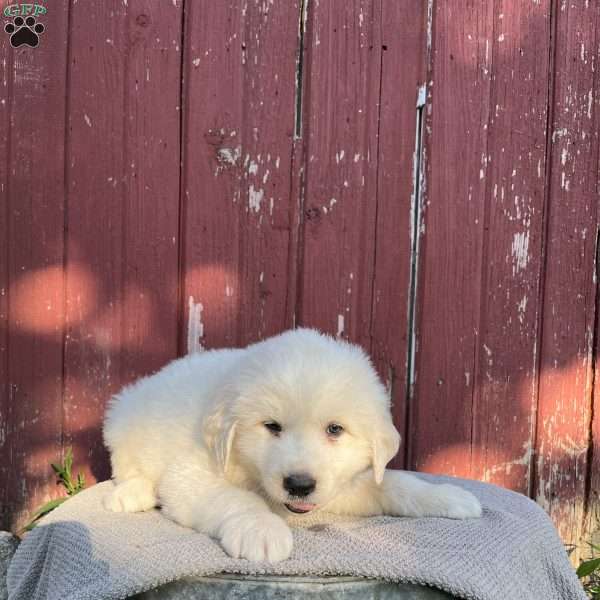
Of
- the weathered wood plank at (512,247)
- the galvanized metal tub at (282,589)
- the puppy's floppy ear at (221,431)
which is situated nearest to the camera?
the galvanized metal tub at (282,589)

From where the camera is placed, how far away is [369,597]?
5.90 ft

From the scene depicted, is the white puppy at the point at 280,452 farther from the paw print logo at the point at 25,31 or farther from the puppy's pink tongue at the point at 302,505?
the paw print logo at the point at 25,31

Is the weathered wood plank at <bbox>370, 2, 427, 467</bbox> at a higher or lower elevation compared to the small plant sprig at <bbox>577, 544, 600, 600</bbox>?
higher

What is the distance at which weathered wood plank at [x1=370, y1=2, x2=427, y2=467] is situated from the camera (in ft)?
10.7

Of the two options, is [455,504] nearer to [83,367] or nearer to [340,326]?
[340,326]

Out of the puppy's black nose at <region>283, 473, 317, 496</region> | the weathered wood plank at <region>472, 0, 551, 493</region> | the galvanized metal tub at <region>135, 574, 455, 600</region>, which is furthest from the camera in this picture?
the weathered wood plank at <region>472, 0, 551, 493</region>

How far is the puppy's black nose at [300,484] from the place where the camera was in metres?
2.01

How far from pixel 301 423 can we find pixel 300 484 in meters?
0.20

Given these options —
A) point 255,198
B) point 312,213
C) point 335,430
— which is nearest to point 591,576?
point 335,430

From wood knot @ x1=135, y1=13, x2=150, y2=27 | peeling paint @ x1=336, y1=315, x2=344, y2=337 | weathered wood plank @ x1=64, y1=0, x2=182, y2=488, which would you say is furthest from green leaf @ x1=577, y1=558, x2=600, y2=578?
wood knot @ x1=135, y1=13, x2=150, y2=27

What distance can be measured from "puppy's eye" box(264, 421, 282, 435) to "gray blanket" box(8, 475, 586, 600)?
0.30 m

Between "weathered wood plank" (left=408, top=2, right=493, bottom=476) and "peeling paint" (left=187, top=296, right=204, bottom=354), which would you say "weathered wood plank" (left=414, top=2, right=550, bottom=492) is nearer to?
"weathered wood plank" (left=408, top=2, right=493, bottom=476)

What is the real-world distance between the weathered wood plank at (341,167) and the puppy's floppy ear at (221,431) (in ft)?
3.74

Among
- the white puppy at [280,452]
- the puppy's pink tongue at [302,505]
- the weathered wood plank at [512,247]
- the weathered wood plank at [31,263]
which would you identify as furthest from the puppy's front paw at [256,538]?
the weathered wood plank at [512,247]
